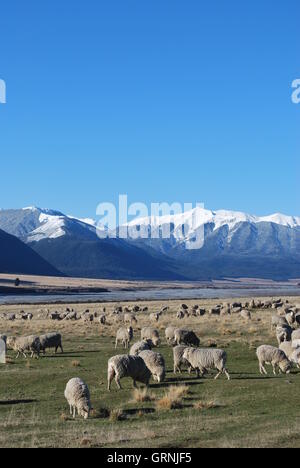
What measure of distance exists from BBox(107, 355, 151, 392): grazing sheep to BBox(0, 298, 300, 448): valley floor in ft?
1.40

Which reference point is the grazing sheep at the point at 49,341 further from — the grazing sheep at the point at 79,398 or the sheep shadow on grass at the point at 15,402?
the grazing sheep at the point at 79,398

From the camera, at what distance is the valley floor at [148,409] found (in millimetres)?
13236

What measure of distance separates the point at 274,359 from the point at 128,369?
6.01 metres

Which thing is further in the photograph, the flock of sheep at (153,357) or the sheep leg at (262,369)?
the sheep leg at (262,369)

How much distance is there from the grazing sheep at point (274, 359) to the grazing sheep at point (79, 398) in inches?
333

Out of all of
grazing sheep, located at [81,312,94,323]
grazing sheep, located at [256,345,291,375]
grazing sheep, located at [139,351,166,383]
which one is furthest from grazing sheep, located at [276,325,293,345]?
grazing sheep, located at [81,312,94,323]

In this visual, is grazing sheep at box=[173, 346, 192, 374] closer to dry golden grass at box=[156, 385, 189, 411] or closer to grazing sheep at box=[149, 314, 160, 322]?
dry golden grass at box=[156, 385, 189, 411]

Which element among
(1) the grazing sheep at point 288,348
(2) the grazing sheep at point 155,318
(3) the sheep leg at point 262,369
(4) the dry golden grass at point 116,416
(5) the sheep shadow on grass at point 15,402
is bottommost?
(5) the sheep shadow on grass at point 15,402

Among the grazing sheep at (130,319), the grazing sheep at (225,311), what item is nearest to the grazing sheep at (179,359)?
the grazing sheep at (130,319)

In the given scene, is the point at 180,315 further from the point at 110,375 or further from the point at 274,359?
the point at 110,375

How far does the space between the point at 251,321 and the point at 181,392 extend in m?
27.5

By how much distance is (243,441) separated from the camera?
12.7 metres

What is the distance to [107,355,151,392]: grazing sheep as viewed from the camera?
20.0 metres
